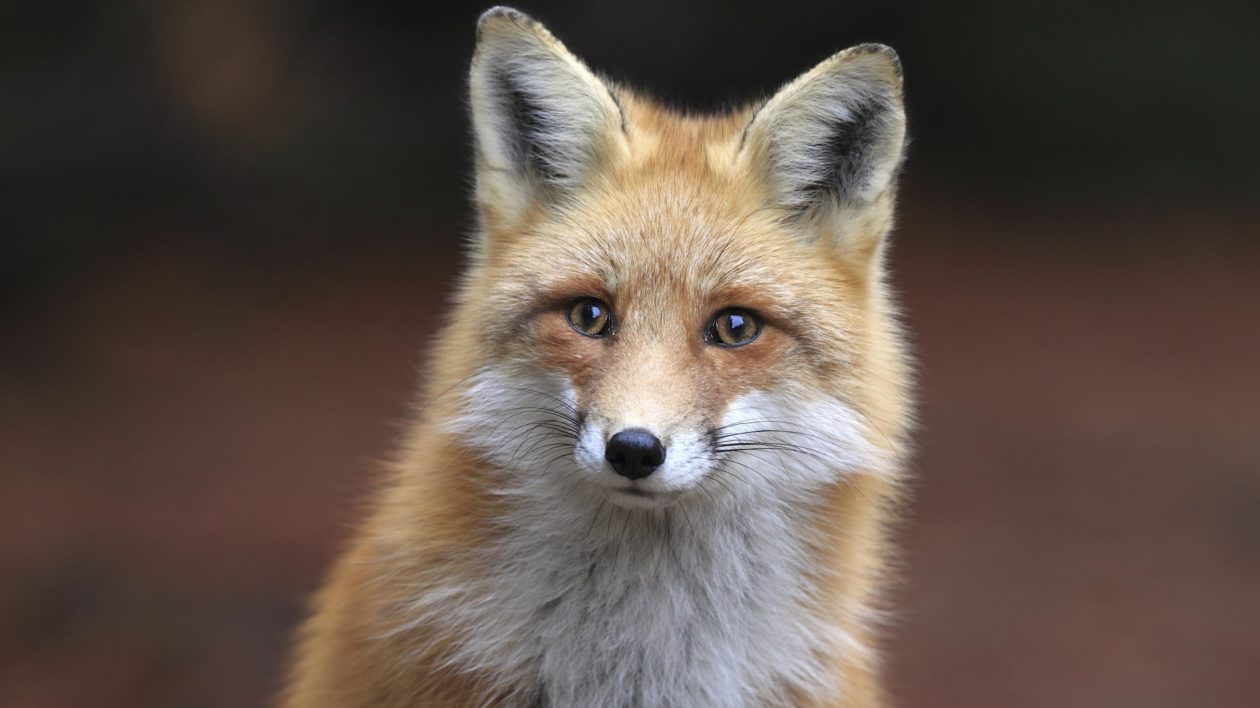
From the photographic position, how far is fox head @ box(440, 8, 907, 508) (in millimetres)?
2504

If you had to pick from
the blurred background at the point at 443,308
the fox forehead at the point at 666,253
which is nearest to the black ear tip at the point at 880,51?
the fox forehead at the point at 666,253

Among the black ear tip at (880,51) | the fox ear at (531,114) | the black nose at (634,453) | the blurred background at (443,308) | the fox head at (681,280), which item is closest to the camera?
the black nose at (634,453)

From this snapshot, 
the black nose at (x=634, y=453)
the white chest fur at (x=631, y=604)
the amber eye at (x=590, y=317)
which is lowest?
the white chest fur at (x=631, y=604)

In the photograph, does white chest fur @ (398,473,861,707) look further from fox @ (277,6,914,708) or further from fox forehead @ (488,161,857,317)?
fox forehead @ (488,161,857,317)

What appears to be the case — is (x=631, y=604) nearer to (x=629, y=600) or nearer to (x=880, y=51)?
(x=629, y=600)

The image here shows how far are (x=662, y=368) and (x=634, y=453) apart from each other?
0.74 ft

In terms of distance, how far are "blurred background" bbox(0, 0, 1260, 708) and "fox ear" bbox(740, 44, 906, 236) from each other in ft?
7.59

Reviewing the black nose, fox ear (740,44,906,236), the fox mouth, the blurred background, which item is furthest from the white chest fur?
the blurred background

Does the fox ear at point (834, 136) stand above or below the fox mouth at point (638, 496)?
above

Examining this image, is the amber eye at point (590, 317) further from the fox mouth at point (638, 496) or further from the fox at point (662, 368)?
the fox mouth at point (638, 496)

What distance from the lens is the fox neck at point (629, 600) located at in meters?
A: 2.62

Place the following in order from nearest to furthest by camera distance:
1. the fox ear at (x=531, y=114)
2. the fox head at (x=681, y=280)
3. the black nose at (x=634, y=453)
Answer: the black nose at (x=634, y=453)
the fox head at (x=681, y=280)
the fox ear at (x=531, y=114)

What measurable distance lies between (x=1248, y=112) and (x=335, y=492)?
5.85 m

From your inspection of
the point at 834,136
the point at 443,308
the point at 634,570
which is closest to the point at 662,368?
the point at 634,570
